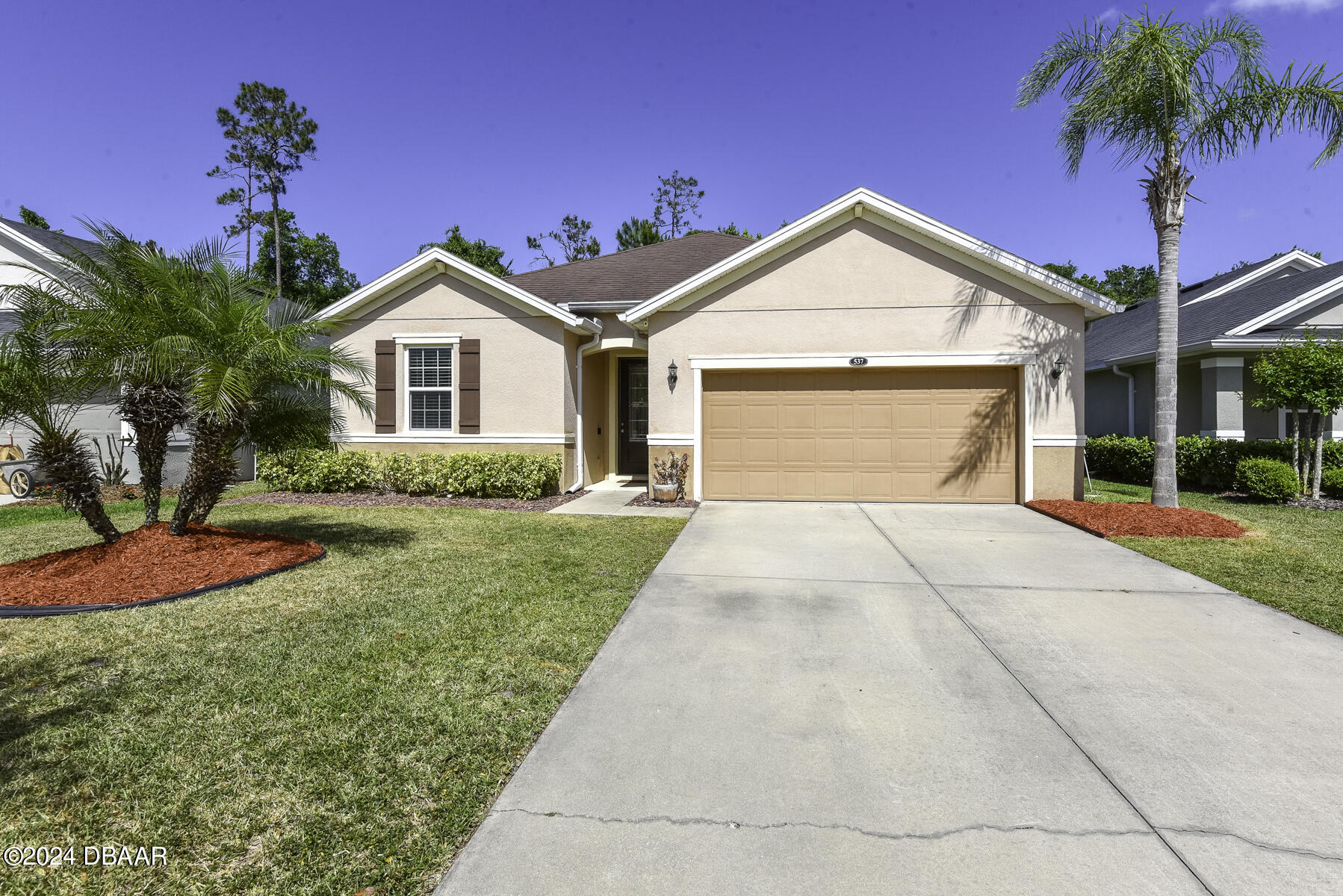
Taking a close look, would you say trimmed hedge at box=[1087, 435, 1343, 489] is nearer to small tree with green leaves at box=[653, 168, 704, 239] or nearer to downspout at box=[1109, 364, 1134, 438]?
downspout at box=[1109, 364, 1134, 438]

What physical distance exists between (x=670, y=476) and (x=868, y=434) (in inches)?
134

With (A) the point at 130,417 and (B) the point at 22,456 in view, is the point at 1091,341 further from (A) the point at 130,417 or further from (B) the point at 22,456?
(B) the point at 22,456

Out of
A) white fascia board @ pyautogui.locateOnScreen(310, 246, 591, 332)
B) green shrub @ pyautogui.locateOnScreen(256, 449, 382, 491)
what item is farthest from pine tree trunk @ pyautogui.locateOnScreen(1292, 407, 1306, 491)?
green shrub @ pyautogui.locateOnScreen(256, 449, 382, 491)

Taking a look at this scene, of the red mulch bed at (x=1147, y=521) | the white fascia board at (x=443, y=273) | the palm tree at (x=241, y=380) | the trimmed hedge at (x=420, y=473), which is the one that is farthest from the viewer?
the white fascia board at (x=443, y=273)

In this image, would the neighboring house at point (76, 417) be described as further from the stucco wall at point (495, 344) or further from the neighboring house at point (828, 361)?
the neighboring house at point (828, 361)

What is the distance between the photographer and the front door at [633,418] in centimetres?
1432

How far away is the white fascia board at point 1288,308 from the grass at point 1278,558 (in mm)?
4866

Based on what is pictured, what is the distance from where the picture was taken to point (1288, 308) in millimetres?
13047

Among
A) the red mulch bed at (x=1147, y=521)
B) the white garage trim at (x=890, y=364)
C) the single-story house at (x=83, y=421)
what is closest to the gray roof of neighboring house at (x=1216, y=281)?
the white garage trim at (x=890, y=364)

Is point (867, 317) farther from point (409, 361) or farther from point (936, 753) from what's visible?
point (936, 753)

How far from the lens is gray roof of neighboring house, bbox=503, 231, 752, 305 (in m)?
13.4

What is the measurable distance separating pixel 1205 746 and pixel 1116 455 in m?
14.3

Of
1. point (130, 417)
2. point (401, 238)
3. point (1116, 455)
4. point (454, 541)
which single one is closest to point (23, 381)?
point (130, 417)

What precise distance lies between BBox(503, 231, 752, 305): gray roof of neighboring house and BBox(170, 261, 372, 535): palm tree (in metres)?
6.65
